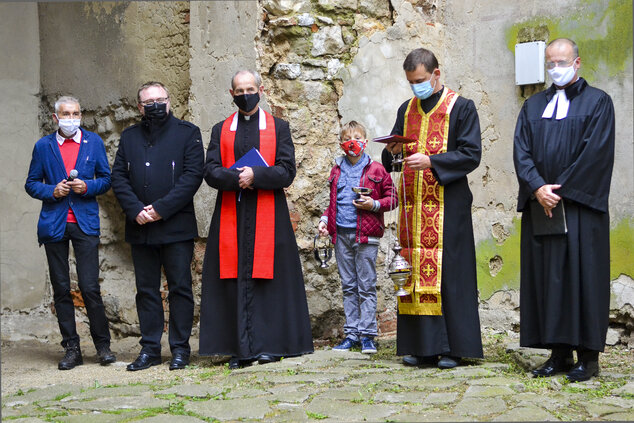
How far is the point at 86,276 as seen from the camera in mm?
6496

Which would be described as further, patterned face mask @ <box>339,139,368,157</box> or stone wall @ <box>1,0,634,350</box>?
stone wall @ <box>1,0,634,350</box>

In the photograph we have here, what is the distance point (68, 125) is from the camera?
21.5 feet

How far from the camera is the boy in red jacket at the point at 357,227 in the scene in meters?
6.42

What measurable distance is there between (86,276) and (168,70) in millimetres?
2249

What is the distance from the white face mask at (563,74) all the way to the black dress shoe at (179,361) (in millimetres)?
3194

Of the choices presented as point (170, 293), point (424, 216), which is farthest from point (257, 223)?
point (424, 216)

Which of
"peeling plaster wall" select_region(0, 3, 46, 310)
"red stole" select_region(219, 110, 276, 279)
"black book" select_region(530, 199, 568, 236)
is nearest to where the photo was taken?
"black book" select_region(530, 199, 568, 236)

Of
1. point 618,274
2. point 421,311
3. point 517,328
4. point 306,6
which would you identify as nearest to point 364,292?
point 421,311

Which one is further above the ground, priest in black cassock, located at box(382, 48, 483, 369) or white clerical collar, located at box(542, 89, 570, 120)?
white clerical collar, located at box(542, 89, 570, 120)

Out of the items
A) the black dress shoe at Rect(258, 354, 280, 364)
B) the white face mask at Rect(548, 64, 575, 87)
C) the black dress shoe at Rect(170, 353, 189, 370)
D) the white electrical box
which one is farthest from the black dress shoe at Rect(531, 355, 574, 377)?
the white electrical box

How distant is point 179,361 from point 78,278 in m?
1.00

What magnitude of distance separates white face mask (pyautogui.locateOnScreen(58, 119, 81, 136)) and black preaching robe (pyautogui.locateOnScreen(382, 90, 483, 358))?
270 cm

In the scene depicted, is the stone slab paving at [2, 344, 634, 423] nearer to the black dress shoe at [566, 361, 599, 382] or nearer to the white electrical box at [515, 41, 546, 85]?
the black dress shoe at [566, 361, 599, 382]

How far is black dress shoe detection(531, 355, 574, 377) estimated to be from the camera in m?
5.23
